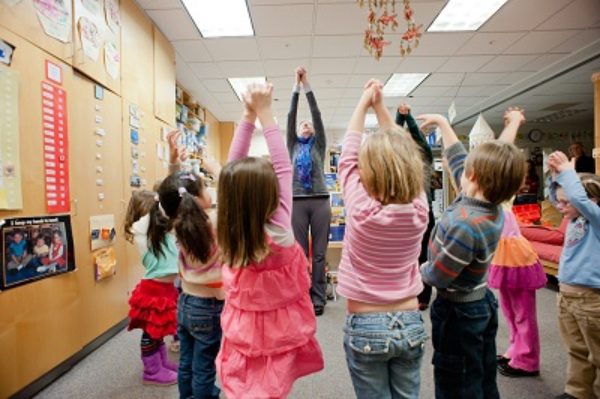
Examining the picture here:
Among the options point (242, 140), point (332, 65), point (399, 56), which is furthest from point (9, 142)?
point (399, 56)

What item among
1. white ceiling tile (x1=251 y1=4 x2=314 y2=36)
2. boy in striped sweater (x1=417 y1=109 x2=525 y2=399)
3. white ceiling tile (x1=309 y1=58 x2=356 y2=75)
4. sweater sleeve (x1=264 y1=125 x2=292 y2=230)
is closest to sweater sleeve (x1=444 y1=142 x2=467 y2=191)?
boy in striped sweater (x1=417 y1=109 x2=525 y2=399)

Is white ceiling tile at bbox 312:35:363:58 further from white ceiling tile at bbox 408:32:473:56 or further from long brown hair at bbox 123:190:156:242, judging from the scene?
long brown hair at bbox 123:190:156:242

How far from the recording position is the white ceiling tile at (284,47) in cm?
373

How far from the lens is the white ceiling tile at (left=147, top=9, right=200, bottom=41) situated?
3180 mm

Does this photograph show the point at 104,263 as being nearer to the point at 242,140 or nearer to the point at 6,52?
the point at 6,52

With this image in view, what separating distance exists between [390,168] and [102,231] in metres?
2.21

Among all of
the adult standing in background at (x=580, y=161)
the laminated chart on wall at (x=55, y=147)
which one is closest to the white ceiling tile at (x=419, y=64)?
the adult standing in background at (x=580, y=161)

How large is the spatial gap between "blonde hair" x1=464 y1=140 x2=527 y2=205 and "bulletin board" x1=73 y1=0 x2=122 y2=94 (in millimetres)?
2377

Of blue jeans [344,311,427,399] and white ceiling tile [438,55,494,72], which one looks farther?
Answer: white ceiling tile [438,55,494,72]

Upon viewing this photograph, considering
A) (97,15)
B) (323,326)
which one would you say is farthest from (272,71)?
(323,326)

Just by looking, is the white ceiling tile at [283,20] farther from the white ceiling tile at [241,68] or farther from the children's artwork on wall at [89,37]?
the children's artwork on wall at [89,37]

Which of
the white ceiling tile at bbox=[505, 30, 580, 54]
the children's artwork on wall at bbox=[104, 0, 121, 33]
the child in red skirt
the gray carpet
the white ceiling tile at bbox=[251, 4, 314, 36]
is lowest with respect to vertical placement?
the gray carpet

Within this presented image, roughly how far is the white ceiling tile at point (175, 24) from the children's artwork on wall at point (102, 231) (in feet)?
6.50

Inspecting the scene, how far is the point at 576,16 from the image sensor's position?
3.42m
